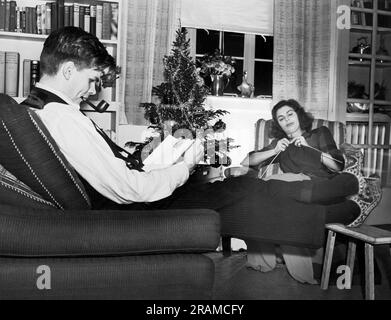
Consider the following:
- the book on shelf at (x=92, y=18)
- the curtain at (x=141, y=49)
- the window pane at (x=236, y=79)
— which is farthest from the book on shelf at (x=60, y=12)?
the window pane at (x=236, y=79)

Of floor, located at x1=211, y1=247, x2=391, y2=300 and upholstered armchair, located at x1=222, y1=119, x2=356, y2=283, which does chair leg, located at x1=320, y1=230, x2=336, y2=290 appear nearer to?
floor, located at x1=211, y1=247, x2=391, y2=300

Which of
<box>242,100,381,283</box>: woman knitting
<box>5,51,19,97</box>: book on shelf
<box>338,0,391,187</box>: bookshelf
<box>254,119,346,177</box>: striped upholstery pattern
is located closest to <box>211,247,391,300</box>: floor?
<box>242,100,381,283</box>: woman knitting

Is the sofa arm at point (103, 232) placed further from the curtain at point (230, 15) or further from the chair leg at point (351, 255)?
the curtain at point (230, 15)

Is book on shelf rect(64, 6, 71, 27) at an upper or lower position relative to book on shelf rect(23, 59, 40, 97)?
upper

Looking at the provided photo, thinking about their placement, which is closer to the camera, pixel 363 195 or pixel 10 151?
pixel 10 151

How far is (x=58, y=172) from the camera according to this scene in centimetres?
85

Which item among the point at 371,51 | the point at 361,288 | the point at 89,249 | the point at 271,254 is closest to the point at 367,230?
the point at 361,288

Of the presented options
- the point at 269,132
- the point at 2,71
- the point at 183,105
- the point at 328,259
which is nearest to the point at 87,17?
the point at 2,71

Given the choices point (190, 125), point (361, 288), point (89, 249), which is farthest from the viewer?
point (190, 125)

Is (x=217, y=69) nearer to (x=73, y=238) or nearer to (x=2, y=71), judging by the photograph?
(x=2, y=71)

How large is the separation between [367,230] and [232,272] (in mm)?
639

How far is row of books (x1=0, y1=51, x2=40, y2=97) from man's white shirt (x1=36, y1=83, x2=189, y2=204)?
3.75ft

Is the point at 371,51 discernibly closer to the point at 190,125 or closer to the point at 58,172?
the point at 190,125

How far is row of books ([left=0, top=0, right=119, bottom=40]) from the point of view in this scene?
199 cm
